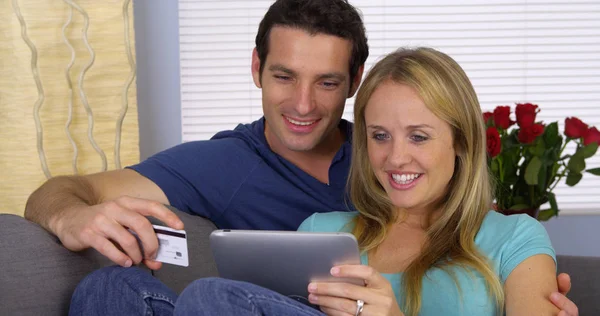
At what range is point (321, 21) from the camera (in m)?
2.17

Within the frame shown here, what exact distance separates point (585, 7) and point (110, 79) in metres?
2.53

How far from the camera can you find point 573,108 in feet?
13.8

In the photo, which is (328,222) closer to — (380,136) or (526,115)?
(380,136)

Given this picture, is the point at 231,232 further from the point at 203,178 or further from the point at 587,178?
the point at 587,178

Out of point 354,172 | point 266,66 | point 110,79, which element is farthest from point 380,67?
point 110,79

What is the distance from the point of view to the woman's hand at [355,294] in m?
Result: 1.41

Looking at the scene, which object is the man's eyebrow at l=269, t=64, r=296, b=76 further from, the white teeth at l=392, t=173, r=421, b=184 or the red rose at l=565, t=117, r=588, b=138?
the red rose at l=565, t=117, r=588, b=138

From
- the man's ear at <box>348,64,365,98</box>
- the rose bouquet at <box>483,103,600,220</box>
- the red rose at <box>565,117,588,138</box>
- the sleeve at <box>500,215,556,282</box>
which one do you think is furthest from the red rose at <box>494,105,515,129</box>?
the sleeve at <box>500,215,556,282</box>

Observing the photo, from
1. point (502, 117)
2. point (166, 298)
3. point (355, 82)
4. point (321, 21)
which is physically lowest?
point (166, 298)

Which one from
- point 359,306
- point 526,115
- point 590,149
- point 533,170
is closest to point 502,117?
point 526,115

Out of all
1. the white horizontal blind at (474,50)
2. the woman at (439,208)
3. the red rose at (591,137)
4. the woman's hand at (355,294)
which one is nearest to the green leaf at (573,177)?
the red rose at (591,137)

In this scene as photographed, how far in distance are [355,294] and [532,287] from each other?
43 cm

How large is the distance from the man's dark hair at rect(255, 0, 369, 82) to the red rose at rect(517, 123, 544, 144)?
54 cm

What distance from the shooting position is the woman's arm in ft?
5.15
